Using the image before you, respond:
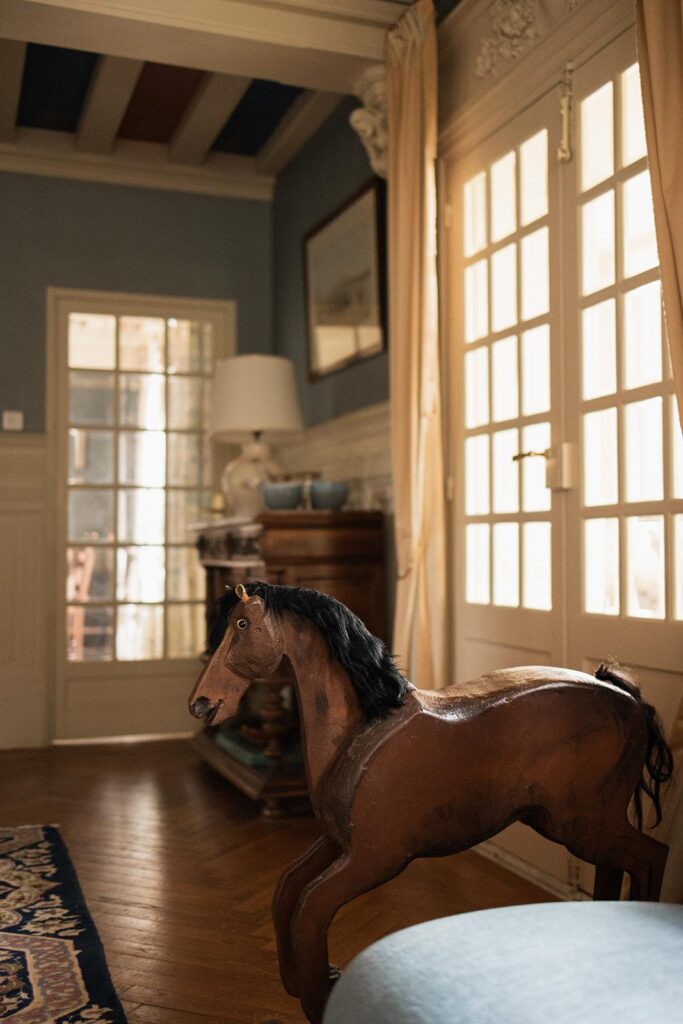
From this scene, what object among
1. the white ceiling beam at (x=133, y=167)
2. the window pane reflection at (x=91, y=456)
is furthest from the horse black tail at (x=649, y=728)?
the white ceiling beam at (x=133, y=167)

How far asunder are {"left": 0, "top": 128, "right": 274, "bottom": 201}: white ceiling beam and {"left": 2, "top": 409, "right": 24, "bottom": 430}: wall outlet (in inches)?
52.0

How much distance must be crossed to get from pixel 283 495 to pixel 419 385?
918 millimetres

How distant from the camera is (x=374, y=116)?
404 cm

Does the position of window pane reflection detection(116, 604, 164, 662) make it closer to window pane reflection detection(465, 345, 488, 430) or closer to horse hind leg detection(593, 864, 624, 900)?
window pane reflection detection(465, 345, 488, 430)

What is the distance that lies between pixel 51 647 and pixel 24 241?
2.22 meters

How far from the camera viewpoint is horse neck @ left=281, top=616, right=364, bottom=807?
1.94 m

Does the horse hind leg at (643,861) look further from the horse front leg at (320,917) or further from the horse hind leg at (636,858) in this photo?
the horse front leg at (320,917)

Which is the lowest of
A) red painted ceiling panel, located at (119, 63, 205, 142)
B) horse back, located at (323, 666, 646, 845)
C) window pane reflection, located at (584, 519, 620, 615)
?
horse back, located at (323, 666, 646, 845)

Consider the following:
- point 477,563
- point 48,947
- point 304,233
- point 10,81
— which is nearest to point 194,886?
point 48,947

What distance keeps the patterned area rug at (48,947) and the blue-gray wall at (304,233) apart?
227 cm

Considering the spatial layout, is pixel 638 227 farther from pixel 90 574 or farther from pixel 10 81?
pixel 90 574

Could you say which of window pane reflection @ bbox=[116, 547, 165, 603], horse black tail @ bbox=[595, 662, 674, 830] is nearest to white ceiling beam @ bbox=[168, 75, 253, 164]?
window pane reflection @ bbox=[116, 547, 165, 603]

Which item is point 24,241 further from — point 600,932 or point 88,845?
point 600,932

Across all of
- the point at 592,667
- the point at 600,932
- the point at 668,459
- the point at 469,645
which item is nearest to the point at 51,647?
the point at 469,645
